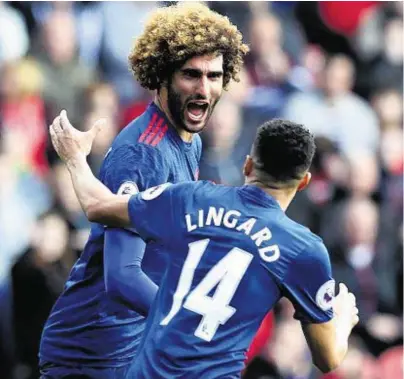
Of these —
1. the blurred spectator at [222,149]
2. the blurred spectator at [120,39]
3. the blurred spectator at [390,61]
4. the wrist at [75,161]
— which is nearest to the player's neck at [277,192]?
the wrist at [75,161]

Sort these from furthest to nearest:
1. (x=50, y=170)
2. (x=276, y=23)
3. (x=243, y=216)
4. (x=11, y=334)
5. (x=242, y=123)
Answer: (x=276, y=23)
(x=242, y=123)
(x=50, y=170)
(x=11, y=334)
(x=243, y=216)

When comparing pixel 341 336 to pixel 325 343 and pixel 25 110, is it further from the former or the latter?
pixel 25 110

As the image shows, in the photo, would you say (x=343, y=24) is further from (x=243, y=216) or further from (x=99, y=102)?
(x=243, y=216)

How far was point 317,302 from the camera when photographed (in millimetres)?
4551

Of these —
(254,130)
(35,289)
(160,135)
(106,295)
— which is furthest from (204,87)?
(254,130)

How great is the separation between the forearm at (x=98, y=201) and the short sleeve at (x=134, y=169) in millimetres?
123

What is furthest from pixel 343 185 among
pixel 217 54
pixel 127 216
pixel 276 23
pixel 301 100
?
pixel 127 216

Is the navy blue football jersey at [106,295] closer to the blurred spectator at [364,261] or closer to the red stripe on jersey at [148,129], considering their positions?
the red stripe on jersey at [148,129]

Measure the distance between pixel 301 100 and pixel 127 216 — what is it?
6196 millimetres

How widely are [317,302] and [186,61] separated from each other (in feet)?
4.60

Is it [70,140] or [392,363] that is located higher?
[70,140]

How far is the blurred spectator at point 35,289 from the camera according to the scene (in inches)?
349

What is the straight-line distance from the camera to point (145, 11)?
10453 mm

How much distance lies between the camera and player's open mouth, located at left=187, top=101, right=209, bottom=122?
5340mm
